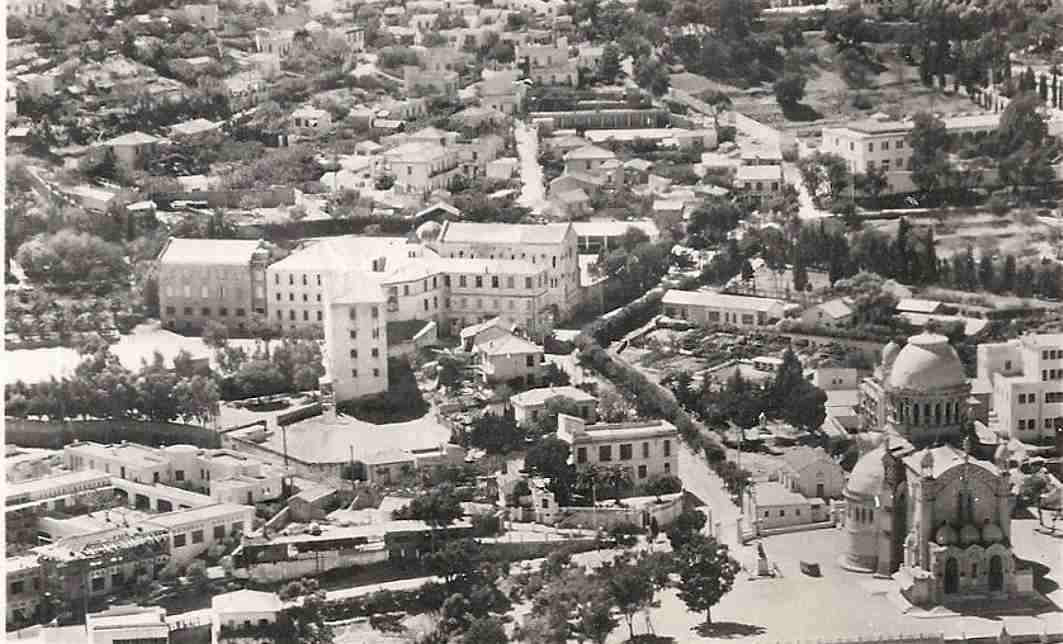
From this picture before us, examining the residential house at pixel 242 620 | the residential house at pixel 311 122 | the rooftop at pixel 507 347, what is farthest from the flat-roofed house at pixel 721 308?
the residential house at pixel 242 620

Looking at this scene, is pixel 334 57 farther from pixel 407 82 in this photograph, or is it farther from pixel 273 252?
pixel 273 252

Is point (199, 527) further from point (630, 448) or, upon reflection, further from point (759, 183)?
point (759, 183)

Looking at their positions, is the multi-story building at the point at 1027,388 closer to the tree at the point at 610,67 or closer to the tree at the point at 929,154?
the tree at the point at 929,154

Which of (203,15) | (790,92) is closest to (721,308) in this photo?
(790,92)

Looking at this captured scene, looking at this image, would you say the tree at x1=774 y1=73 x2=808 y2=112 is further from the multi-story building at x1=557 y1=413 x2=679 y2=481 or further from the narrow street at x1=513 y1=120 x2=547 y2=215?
the multi-story building at x1=557 y1=413 x2=679 y2=481

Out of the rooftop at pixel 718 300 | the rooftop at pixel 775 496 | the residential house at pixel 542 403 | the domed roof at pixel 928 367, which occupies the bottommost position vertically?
the rooftop at pixel 775 496
